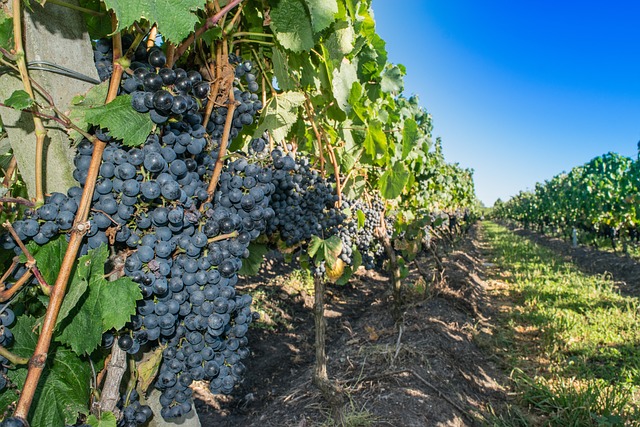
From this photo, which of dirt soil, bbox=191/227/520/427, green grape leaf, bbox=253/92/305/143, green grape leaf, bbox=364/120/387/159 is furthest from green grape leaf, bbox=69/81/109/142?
dirt soil, bbox=191/227/520/427

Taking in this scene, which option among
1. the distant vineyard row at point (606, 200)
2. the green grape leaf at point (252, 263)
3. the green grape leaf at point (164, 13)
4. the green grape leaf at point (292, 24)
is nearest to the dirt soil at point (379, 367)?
the green grape leaf at point (252, 263)

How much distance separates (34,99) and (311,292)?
8681mm

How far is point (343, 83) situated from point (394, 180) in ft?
4.51

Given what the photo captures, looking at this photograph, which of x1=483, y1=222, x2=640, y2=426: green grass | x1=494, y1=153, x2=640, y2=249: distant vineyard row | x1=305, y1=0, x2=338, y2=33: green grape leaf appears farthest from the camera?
x1=494, y1=153, x2=640, y2=249: distant vineyard row

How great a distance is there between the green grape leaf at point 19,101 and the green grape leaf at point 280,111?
1.06 metres

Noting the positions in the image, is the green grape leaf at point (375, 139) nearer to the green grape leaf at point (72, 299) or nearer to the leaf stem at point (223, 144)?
the leaf stem at point (223, 144)

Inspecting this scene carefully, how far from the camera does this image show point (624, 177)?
17.2 m

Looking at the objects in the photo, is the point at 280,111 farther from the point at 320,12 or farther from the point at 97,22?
the point at 97,22

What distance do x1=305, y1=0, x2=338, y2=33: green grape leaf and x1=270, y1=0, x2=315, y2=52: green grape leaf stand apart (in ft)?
0.14

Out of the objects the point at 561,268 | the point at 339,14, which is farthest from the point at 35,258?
the point at 561,268

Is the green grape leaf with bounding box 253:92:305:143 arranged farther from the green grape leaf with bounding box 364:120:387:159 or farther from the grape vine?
the green grape leaf with bounding box 364:120:387:159

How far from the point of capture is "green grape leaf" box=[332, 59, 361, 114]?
2002 mm

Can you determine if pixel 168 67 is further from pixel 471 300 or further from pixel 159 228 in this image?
pixel 471 300

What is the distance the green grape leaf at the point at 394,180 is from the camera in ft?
10.6
